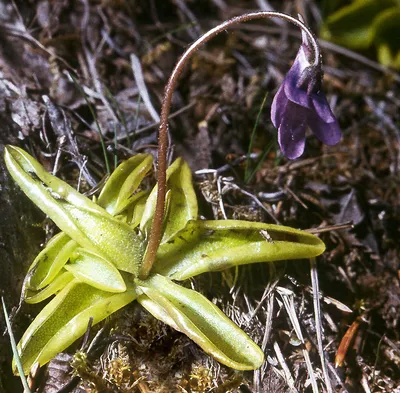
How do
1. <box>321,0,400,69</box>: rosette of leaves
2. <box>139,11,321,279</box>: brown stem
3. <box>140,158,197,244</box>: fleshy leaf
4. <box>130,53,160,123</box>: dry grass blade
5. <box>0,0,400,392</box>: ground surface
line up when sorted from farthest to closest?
<box>321,0,400,69</box>: rosette of leaves → <box>130,53,160,123</box>: dry grass blade → <box>140,158,197,244</box>: fleshy leaf → <box>0,0,400,392</box>: ground surface → <box>139,11,321,279</box>: brown stem

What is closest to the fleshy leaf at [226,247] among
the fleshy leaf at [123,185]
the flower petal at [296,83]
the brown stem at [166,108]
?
the brown stem at [166,108]

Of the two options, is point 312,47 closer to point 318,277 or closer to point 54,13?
point 318,277

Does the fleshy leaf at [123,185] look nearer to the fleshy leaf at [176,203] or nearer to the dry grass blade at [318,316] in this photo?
the fleshy leaf at [176,203]

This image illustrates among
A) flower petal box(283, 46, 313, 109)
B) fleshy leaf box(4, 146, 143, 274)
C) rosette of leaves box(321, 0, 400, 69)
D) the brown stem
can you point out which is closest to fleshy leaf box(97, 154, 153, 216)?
fleshy leaf box(4, 146, 143, 274)

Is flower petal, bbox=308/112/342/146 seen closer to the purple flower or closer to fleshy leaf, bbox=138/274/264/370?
the purple flower

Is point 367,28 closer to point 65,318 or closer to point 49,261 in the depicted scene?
point 49,261

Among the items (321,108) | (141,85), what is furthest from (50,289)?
(141,85)
